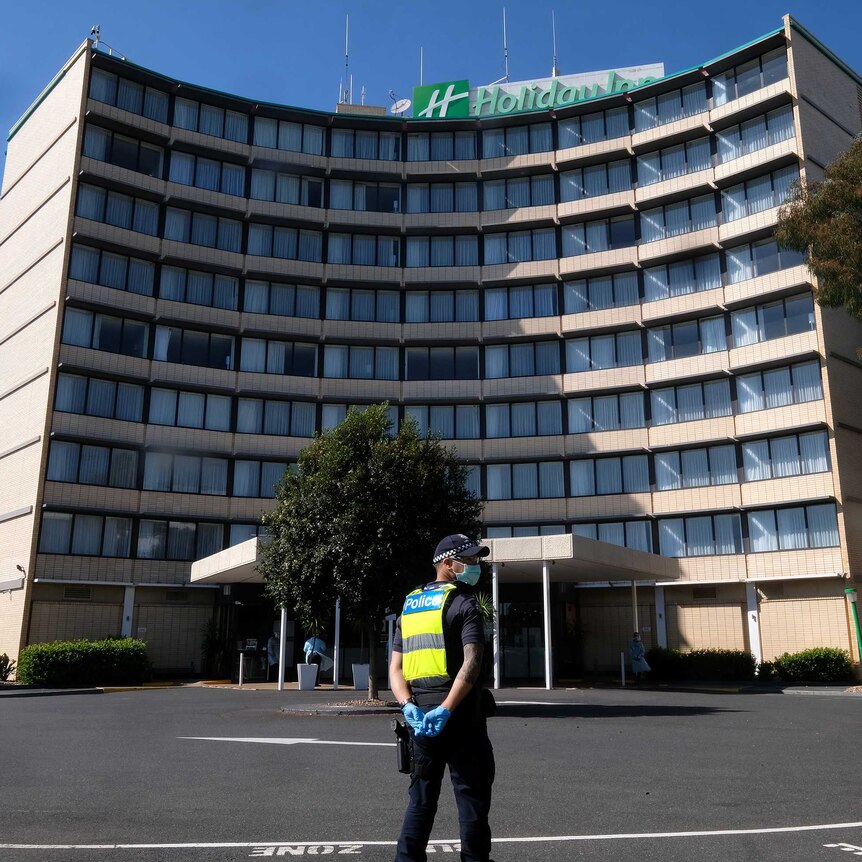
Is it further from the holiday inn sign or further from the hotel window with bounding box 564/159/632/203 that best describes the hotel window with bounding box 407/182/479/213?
the hotel window with bounding box 564/159/632/203

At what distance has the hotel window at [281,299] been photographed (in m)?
45.8

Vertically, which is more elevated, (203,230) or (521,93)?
(521,93)

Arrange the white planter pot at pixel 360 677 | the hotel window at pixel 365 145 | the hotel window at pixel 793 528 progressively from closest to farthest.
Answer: the white planter pot at pixel 360 677 → the hotel window at pixel 793 528 → the hotel window at pixel 365 145

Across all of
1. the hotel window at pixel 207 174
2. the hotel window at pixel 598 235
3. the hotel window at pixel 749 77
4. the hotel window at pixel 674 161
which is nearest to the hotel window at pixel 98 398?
the hotel window at pixel 207 174

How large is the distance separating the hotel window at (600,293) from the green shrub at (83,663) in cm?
2584

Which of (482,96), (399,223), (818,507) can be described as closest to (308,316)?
(399,223)

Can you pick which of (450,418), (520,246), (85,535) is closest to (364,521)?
(85,535)

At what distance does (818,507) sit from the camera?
37438 mm

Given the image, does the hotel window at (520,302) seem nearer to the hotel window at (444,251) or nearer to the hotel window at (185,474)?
the hotel window at (444,251)

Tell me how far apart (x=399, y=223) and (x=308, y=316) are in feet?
22.3

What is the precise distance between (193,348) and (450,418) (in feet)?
42.7

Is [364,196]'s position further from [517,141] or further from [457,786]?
[457,786]

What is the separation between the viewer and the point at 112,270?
42.5 meters

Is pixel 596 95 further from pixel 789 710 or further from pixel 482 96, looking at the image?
pixel 789 710
